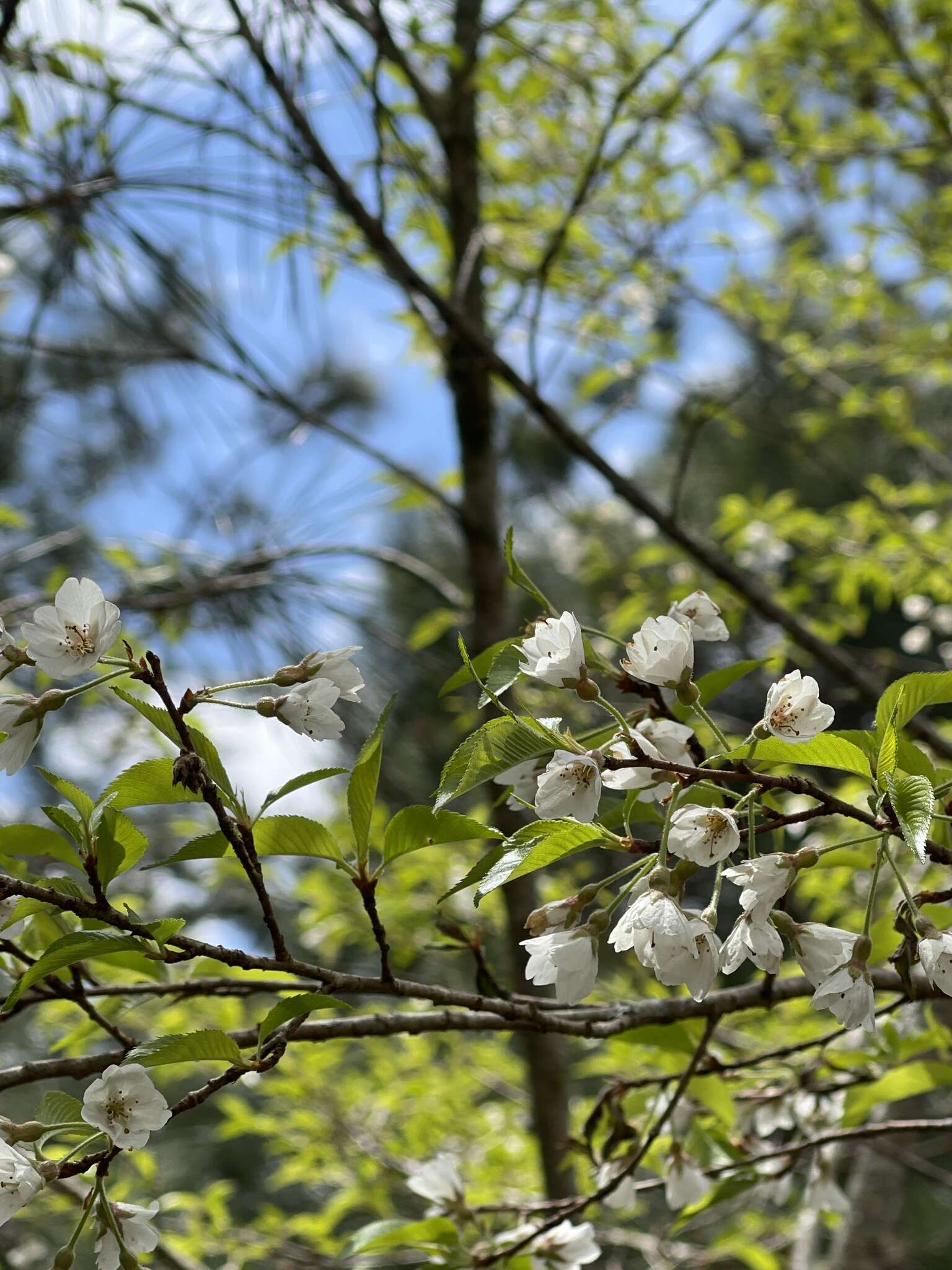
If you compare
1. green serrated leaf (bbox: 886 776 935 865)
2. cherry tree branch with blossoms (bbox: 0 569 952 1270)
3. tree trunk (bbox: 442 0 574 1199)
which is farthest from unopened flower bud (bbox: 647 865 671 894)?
tree trunk (bbox: 442 0 574 1199)

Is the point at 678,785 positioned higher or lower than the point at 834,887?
higher

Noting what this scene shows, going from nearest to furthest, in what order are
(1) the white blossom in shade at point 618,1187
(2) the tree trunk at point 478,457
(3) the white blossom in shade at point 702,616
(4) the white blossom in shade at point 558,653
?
(4) the white blossom in shade at point 558,653 < (3) the white blossom in shade at point 702,616 < (1) the white blossom in shade at point 618,1187 < (2) the tree trunk at point 478,457

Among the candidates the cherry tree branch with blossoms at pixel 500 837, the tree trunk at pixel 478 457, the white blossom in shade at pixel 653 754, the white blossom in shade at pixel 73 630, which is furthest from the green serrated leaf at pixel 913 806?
the tree trunk at pixel 478 457

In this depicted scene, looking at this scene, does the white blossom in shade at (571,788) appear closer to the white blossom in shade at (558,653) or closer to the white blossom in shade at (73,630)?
the white blossom in shade at (558,653)

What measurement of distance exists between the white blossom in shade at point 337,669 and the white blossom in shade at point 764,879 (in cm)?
22

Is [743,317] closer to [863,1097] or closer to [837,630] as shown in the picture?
[837,630]

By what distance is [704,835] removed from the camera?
492 mm

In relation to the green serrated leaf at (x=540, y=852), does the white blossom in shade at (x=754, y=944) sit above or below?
below

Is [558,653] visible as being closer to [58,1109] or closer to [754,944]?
[754,944]

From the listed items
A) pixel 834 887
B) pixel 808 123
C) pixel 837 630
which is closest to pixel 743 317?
pixel 808 123

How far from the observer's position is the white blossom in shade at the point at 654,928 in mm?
469

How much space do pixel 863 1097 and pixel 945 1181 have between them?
32.5 inches

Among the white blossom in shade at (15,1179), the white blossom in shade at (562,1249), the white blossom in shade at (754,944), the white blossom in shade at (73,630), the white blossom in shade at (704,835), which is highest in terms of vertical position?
the white blossom in shade at (73,630)

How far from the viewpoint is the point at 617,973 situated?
2.30 m
